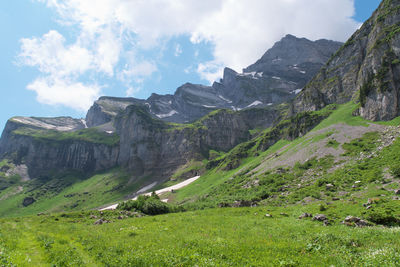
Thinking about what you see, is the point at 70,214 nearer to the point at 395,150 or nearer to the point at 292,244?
the point at 292,244

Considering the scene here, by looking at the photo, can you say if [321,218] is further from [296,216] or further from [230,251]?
[230,251]

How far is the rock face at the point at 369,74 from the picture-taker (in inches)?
3009

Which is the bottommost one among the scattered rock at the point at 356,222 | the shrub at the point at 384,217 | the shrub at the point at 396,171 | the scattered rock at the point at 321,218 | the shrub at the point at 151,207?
the shrub at the point at 151,207

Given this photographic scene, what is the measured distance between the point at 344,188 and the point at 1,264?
1922 inches

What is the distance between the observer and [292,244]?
47.8 feet

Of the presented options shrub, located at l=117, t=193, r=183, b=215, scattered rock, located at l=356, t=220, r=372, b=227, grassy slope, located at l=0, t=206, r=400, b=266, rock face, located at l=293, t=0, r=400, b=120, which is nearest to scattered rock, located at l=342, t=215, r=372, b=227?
scattered rock, located at l=356, t=220, r=372, b=227

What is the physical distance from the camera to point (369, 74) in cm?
9050

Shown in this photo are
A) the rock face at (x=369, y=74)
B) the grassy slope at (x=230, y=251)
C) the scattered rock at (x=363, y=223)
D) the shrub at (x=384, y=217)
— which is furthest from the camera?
the rock face at (x=369, y=74)

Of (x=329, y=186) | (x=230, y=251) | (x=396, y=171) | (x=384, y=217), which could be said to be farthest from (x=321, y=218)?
(x=396, y=171)

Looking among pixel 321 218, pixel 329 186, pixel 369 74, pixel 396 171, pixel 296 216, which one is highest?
pixel 369 74

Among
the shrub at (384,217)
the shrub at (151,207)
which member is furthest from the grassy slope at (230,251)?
the shrub at (151,207)

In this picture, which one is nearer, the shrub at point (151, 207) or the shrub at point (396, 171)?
the shrub at point (396, 171)

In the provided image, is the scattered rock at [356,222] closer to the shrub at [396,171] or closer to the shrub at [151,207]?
the shrub at [396,171]

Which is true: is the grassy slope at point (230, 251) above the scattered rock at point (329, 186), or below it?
above
